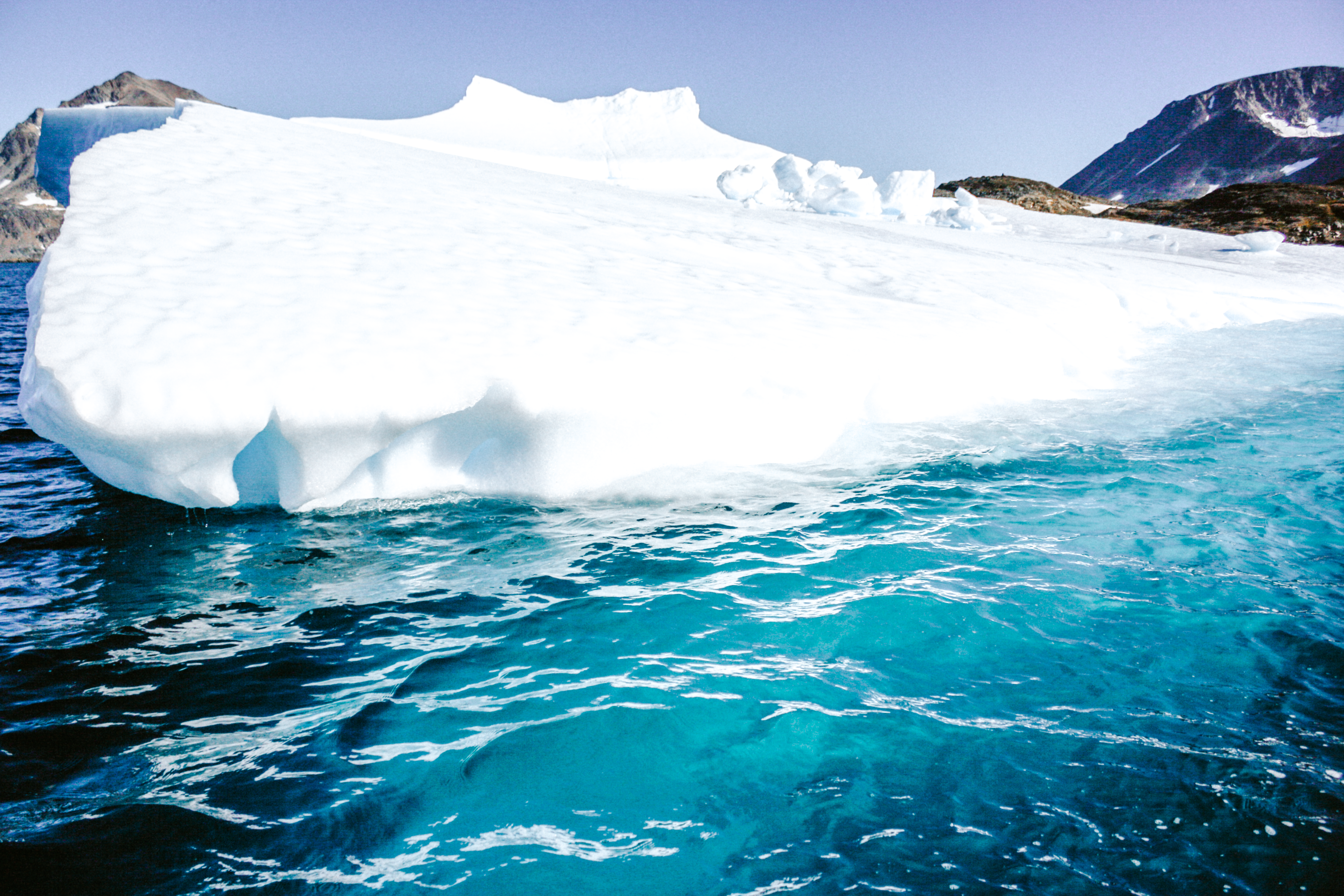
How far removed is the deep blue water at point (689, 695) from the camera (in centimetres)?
148

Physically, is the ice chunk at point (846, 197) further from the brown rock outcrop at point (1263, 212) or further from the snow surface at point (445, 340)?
the brown rock outcrop at point (1263, 212)

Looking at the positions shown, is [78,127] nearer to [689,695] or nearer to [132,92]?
[689,695]

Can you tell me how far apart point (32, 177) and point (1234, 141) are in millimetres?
229951

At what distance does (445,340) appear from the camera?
3242mm

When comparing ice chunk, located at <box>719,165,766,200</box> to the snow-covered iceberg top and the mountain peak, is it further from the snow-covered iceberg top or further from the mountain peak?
the mountain peak

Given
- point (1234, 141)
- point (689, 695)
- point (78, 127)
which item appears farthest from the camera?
point (1234, 141)

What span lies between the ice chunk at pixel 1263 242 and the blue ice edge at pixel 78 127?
18.4 m

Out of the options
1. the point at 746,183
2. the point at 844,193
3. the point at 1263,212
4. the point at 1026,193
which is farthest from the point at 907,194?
the point at 1263,212

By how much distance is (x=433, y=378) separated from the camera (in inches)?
116

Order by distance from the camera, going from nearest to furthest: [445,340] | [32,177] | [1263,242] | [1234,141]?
[445,340], [1263,242], [1234,141], [32,177]

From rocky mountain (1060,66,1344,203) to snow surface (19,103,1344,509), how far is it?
10441 cm

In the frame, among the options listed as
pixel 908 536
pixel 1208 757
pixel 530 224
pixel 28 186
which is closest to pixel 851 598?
pixel 908 536

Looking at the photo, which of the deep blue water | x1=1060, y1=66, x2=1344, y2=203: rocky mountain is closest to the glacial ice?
the deep blue water

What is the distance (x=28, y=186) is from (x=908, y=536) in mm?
202356
